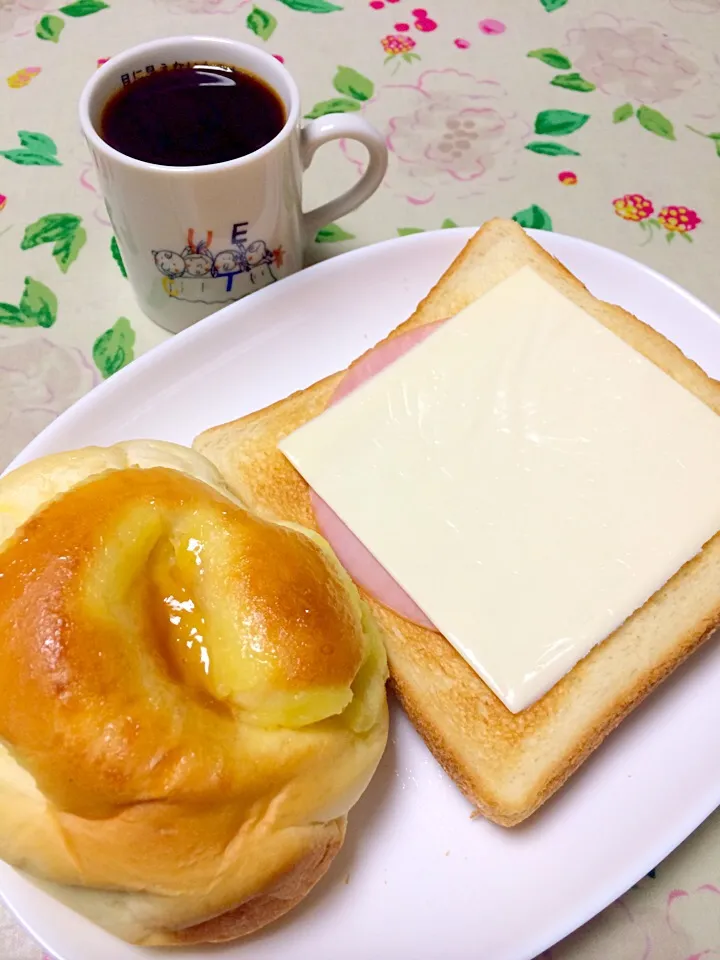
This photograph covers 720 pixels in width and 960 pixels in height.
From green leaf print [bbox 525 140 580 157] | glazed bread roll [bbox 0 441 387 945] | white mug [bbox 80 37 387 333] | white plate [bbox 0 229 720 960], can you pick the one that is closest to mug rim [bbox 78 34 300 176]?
white mug [bbox 80 37 387 333]

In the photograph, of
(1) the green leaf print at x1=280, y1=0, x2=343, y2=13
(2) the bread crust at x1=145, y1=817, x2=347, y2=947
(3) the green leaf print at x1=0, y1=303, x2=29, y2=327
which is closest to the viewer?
(2) the bread crust at x1=145, y1=817, x2=347, y2=947

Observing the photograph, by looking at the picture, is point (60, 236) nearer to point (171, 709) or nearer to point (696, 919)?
point (171, 709)

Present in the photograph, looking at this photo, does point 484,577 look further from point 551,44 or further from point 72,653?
point 551,44

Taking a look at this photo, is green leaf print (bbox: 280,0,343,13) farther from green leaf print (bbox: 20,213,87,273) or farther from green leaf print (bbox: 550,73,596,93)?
green leaf print (bbox: 20,213,87,273)

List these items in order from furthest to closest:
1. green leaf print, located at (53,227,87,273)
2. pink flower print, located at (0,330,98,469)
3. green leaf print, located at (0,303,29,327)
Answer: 1. green leaf print, located at (53,227,87,273)
2. green leaf print, located at (0,303,29,327)
3. pink flower print, located at (0,330,98,469)

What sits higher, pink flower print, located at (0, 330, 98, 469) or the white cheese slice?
the white cheese slice

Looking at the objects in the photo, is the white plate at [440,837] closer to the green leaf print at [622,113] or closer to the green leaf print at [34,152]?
the green leaf print at [34,152]
